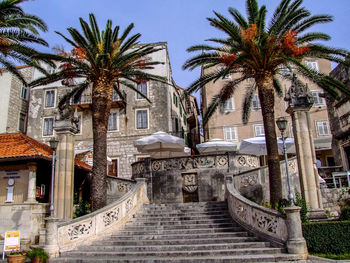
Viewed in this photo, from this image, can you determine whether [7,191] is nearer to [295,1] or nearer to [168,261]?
[168,261]

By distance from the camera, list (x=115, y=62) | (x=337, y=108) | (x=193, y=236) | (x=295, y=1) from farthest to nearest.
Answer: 1. (x=337, y=108)
2. (x=115, y=62)
3. (x=295, y=1)
4. (x=193, y=236)

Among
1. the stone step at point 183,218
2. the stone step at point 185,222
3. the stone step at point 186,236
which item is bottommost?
the stone step at point 186,236

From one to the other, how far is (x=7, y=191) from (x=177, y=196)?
335 inches

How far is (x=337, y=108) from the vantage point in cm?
2250

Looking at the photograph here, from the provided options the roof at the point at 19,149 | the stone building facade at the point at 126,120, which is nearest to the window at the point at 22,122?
the stone building facade at the point at 126,120

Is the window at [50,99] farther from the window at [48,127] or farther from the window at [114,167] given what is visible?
the window at [114,167]

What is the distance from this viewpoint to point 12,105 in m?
31.6

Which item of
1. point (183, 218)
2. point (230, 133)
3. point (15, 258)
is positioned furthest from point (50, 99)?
point (15, 258)

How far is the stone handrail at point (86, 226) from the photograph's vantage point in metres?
11.0

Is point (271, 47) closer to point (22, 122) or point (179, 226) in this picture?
point (179, 226)

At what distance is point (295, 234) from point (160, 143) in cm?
1187

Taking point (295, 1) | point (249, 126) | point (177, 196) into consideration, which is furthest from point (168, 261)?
point (249, 126)

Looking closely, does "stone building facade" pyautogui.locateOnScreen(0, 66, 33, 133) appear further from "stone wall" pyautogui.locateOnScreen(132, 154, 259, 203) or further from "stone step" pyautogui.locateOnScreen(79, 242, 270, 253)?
"stone step" pyautogui.locateOnScreen(79, 242, 270, 253)

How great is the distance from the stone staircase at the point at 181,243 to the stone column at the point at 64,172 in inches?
123
